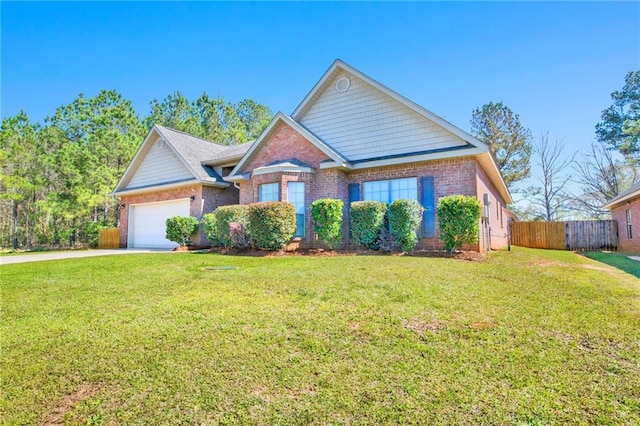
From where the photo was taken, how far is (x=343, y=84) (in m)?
14.5

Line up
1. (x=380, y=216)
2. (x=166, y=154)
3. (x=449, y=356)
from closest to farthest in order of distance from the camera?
(x=449, y=356) < (x=380, y=216) < (x=166, y=154)

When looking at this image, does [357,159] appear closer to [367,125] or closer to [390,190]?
[367,125]

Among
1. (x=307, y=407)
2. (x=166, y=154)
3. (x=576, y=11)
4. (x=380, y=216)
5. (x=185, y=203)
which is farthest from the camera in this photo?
(x=166, y=154)

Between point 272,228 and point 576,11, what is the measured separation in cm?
1150

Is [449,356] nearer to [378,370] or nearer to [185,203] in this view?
[378,370]

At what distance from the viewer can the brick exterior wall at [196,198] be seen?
54.1ft

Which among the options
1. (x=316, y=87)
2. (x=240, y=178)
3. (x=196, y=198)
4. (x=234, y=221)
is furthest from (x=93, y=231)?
(x=316, y=87)

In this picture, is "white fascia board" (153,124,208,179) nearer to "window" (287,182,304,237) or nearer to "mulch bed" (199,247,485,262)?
"mulch bed" (199,247,485,262)

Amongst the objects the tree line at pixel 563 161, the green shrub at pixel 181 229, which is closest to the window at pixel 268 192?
the green shrub at pixel 181 229

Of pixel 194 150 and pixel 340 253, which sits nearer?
pixel 340 253

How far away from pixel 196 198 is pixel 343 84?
874 cm

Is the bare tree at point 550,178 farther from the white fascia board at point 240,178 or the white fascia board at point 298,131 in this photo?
the white fascia board at point 240,178

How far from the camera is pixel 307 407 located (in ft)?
8.84

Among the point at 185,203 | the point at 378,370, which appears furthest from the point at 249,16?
the point at 378,370
